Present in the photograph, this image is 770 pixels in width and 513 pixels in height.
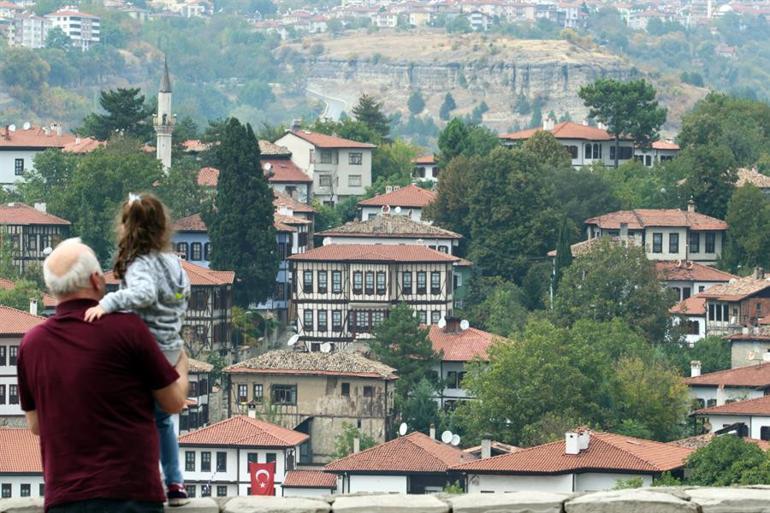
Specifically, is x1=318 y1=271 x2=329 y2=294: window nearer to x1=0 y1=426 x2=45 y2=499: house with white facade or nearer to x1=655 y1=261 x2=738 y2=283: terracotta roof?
x1=655 y1=261 x2=738 y2=283: terracotta roof

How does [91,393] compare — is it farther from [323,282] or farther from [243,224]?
[323,282]

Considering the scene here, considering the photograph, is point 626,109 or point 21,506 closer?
point 21,506

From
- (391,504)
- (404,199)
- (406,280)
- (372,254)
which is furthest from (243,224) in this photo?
(391,504)

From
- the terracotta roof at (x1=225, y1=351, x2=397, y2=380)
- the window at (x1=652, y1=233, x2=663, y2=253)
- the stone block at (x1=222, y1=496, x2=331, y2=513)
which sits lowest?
the terracotta roof at (x1=225, y1=351, x2=397, y2=380)

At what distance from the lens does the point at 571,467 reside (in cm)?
5162

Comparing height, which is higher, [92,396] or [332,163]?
[92,396]

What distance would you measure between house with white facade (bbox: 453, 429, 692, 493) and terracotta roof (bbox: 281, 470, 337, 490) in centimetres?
454

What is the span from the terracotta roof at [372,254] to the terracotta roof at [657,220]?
28.6 feet

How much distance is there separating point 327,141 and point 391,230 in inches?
819

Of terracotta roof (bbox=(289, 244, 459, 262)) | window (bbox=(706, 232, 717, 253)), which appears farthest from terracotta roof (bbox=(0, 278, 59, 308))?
window (bbox=(706, 232, 717, 253))

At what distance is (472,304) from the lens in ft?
267

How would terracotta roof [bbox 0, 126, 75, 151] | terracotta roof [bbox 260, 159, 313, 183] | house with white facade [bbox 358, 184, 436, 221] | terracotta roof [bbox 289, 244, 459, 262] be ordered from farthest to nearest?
terracotta roof [bbox 0, 126, 75, 151] < terracotta roof [bbox 260, 159, 313, 183] < house with white facade [bbox 358, 184, 436, 221] < terracotta roof [bbox 289, 244, 459, 262]

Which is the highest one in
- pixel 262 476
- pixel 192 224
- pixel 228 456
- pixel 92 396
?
pixel 92 396

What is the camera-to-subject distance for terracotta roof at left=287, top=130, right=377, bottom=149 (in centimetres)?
10294
